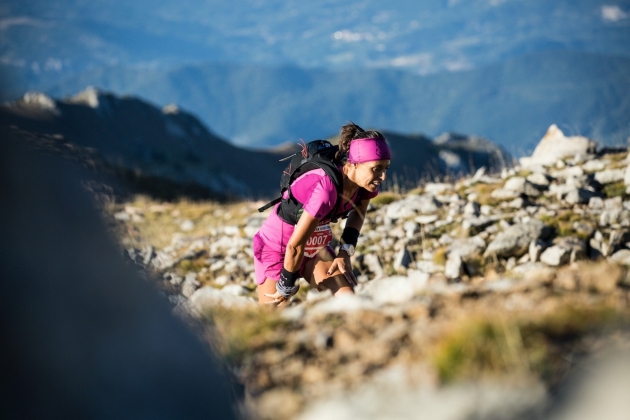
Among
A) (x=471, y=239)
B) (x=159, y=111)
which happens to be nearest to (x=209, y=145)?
(x=159, y=111)

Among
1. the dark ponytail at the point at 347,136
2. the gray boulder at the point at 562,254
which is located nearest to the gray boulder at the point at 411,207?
the gray boulder at the point at 562,254

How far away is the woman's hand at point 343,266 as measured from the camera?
5.20 m

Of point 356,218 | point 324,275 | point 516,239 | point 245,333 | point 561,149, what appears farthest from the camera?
point 561,149

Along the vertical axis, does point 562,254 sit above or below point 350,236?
below

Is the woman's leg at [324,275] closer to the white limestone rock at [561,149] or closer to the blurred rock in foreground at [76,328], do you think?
the blurred rock in foreground at [76,328]

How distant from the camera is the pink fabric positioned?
446cm

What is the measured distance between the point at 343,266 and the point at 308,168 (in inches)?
38.9

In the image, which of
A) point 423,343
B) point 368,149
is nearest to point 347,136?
point 368,149

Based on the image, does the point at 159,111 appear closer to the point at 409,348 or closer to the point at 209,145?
the point at 209,145

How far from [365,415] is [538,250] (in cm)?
536

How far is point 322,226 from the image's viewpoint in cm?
532

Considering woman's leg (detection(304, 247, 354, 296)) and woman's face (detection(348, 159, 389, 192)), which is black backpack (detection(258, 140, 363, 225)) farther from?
woman's leg (detection(304, 247, 354, 296))

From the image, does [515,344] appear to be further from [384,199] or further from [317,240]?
[384,199]

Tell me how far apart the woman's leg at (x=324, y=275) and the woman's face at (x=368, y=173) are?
959mm
